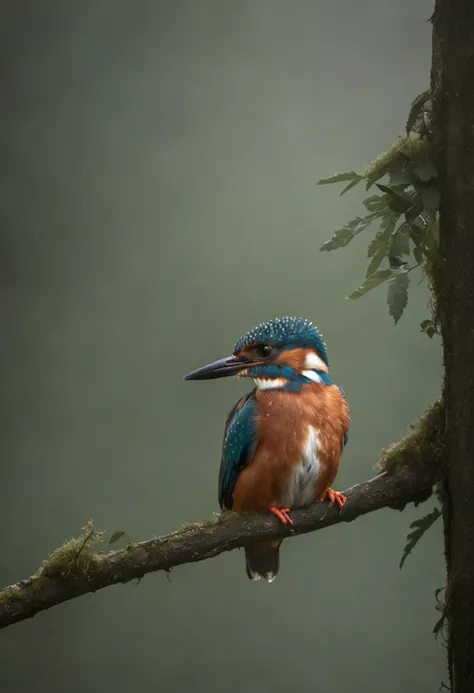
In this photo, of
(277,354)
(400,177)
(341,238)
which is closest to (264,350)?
(277,354)

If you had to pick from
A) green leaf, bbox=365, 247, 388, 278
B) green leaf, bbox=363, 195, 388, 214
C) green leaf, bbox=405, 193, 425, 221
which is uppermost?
green leaf, bbox=363, 195, 388, 214

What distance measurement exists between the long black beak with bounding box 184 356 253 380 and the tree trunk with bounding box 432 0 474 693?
611 millimetres

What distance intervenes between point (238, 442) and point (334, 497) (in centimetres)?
33

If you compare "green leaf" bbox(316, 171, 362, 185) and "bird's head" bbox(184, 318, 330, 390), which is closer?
"green leaf" bbox(316, 171, 362, 185)

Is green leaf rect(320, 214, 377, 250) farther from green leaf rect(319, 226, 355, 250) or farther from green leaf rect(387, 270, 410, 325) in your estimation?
green leaf rect(387, 270, 410, 325)

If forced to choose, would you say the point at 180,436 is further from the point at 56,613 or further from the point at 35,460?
the point at 56,613

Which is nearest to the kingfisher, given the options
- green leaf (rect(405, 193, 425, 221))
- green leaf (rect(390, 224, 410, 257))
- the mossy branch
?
the mossy branch

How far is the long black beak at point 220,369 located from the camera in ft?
7.00

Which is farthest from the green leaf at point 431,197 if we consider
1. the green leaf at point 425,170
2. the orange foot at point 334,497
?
the orange foot at point 334,497

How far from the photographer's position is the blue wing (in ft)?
7.24

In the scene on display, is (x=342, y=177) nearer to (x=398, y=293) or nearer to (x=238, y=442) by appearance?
(x=398, y=293)

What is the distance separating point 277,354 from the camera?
2.19 metres

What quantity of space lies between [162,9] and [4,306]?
5.92 ft

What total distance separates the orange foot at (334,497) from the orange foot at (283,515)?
12 cm
